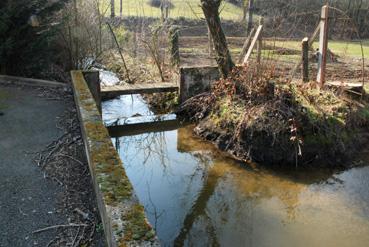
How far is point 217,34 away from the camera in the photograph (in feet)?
30.0

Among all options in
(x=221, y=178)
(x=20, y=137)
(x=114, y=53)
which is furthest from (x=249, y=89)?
(x=114, y=53)

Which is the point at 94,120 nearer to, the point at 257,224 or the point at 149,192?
the point at 149,192

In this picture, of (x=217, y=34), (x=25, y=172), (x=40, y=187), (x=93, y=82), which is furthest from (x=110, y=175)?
(x=217, y=34)

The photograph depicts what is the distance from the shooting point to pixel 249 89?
809cm

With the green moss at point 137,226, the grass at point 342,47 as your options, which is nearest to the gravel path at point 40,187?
the green moss at point 137,226

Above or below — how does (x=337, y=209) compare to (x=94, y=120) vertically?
below

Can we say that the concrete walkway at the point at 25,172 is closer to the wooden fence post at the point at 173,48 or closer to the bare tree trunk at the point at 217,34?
the bare tree trunk at the point at 217,34

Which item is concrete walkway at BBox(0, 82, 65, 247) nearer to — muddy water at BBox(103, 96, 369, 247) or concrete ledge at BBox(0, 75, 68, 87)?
concrete ledge at BBox(0, 75, 68, 87)

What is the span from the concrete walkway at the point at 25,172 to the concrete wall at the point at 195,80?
3242 millimetres

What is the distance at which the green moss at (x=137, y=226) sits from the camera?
274 centimetres

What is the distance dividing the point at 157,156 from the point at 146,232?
197 inches

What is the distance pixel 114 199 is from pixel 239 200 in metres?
3.22

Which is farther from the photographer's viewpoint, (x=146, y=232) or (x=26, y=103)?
(x=26, y=103)

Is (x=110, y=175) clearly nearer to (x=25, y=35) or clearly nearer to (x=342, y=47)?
(x=25, y=35)
